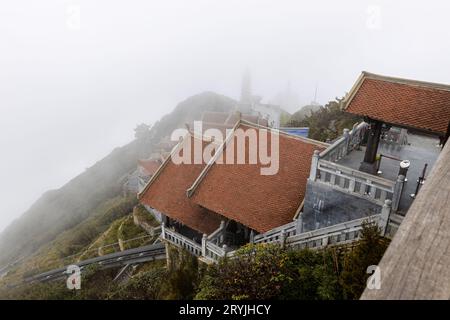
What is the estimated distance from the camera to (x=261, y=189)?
1556 centimetres

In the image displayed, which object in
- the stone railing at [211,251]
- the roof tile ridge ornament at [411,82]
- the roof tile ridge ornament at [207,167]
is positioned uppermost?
the roof tile ridge ornament at [411,82]

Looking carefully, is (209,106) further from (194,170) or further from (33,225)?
(194,170)

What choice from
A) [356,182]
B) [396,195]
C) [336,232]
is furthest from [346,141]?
[336,232]

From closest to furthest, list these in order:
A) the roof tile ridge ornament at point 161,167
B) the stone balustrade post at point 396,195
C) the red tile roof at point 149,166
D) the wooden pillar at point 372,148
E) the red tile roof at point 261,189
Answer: the stone balustrade post at point 396,195 < the wooden pillar at point 372,148 < the red tile roof at point 261,189 < the roof tile ridge ornament at point 161,167 < the red tile roof at point 149,166

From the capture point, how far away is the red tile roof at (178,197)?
17.0m

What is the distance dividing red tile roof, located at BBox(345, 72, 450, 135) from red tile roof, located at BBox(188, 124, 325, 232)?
3.64m

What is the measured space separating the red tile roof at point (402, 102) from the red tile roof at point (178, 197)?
329 inches

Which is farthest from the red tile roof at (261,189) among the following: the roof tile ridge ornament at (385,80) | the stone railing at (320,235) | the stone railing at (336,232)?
the roof tile ridge ornament at (385,80)

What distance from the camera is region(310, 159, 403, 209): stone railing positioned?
10.7 metres

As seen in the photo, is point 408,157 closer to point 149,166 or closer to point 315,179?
point 315,179

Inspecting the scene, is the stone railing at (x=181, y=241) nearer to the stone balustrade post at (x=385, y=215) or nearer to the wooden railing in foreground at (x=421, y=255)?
the stone balustrade post at (x=385, y=215)

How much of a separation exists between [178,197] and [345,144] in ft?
27.4

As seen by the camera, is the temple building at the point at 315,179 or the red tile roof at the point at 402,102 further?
the temple building at the point at 315,179
